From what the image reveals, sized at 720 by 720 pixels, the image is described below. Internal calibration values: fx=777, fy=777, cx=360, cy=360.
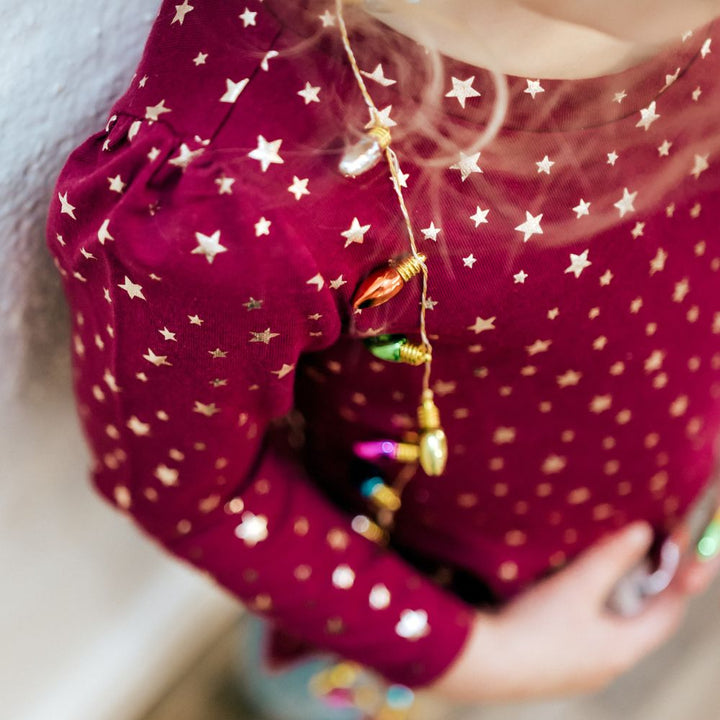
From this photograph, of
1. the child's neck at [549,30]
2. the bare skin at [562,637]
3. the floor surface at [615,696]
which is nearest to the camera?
the child's neck at [549,30]

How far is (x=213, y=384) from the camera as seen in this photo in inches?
13.4

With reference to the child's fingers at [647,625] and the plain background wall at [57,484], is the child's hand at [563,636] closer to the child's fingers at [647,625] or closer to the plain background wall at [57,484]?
the child's fingers at [647,625]

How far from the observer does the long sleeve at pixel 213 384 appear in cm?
29

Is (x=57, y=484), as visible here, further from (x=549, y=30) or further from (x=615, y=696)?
(x=615, y=696)

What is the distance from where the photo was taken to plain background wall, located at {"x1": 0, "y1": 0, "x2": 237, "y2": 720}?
1.24ft

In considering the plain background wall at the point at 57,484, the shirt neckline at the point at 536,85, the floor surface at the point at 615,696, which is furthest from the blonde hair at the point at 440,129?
the floor surface at the point at 615,696

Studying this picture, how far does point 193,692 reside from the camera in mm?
938

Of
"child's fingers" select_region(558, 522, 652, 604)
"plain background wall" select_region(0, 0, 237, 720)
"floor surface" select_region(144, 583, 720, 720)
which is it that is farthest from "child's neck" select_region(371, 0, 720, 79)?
"floor surface" select_region(144, 583, 720, 720)

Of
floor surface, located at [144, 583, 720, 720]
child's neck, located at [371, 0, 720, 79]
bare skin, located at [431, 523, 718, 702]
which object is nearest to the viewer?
child's neck, located at [371, 0, 720, 79]

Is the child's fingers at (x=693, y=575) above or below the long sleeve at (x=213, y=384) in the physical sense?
above

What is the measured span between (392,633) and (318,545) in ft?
0.27

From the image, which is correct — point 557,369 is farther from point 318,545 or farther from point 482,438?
point 318,545

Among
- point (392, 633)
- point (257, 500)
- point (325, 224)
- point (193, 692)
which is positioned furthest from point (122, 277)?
point (193, 692)

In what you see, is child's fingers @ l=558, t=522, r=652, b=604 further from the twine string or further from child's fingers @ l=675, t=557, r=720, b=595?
the twine string
